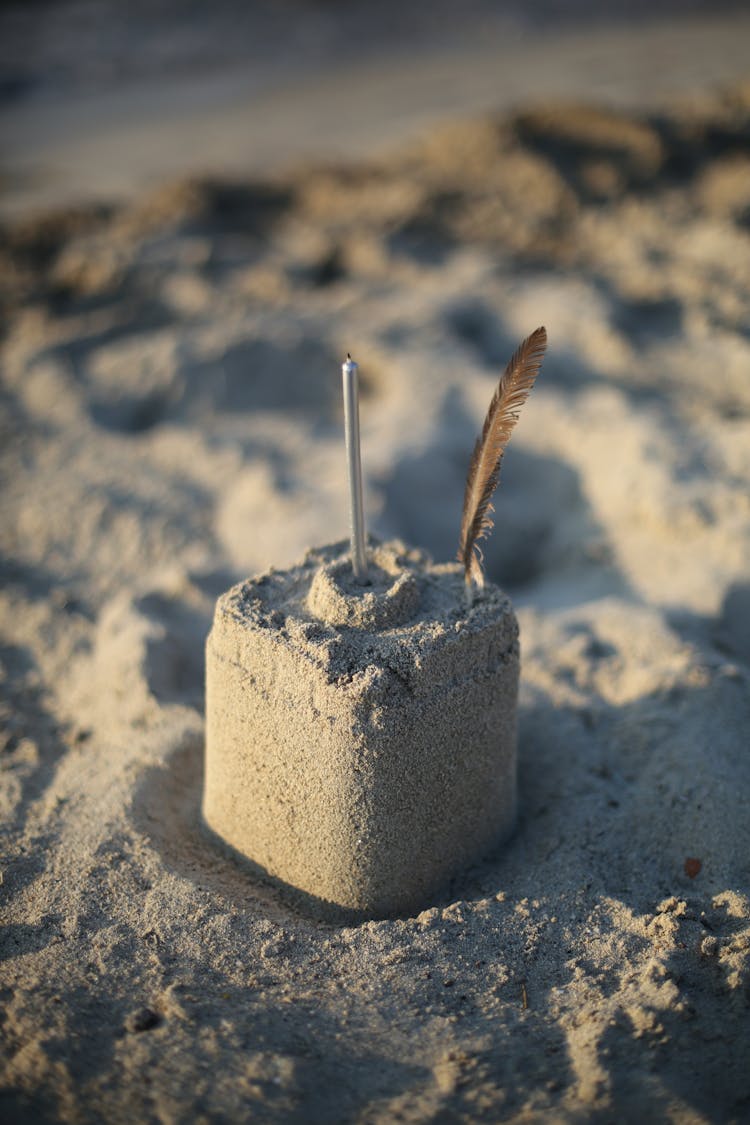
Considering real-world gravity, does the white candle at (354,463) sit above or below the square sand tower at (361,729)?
above

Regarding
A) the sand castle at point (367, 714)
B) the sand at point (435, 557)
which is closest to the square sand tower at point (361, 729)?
the sand castle at point (367, 714)

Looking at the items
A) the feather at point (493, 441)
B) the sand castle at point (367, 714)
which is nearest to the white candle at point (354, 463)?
the sand castle at point (367, 714)

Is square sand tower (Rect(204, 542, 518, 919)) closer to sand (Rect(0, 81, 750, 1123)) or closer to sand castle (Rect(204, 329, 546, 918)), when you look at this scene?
sand castle (Rect(204, 329, 546, 918))

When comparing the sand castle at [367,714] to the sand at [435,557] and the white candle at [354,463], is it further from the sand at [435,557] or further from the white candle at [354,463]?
the sand at [435,557]

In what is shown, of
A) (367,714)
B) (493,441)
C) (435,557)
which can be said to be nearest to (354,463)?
(493,441)

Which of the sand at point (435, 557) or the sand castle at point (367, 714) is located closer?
the sand at point (435, 557)

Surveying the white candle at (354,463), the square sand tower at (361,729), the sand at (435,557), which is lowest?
the sand at (435,557)

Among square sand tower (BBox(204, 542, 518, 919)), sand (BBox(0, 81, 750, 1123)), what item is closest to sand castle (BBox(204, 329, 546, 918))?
square sand tower (BBox(204, 542, 518, 919))

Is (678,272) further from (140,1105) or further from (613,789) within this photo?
(140,1105)

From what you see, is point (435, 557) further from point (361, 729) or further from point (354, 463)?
point (361, 729)
